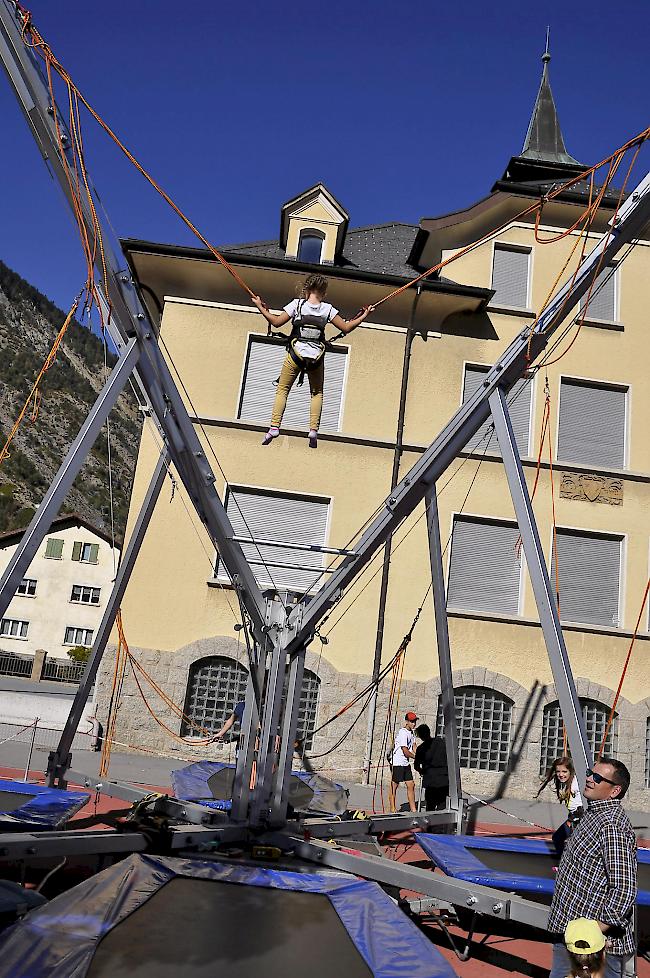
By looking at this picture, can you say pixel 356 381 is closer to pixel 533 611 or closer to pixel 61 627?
pixel 533 611

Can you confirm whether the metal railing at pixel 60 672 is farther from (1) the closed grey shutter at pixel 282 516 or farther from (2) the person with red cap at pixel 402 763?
(2) the person with red cap at pixel 402 763

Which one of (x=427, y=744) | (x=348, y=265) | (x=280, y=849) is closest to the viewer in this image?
(x=280, y=849)

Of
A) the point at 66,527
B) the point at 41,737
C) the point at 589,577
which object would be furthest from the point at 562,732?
the point at 66,527

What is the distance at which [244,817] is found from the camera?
26.1 feet

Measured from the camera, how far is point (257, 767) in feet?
26.7

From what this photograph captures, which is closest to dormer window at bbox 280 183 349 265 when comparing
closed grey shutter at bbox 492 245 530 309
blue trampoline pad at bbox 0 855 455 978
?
closed grey shutter at bbox 492 245 530 309

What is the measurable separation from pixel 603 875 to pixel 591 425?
14.7 metres

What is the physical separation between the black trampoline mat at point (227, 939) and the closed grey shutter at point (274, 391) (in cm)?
1228

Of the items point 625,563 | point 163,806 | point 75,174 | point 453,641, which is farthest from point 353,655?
point 75,174

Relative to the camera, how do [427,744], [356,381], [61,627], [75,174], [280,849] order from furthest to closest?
[61,627] < [356,381] < [427,744] < [280,849] < [75,174]

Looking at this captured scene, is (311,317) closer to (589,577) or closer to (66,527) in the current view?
(589,577)

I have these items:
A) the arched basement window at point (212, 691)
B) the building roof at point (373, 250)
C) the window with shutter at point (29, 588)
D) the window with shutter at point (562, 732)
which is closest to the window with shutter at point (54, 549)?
the window with shutter at point (29, 588)

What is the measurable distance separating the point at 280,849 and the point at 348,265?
48.0 ft

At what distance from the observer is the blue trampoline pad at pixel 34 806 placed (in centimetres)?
726
